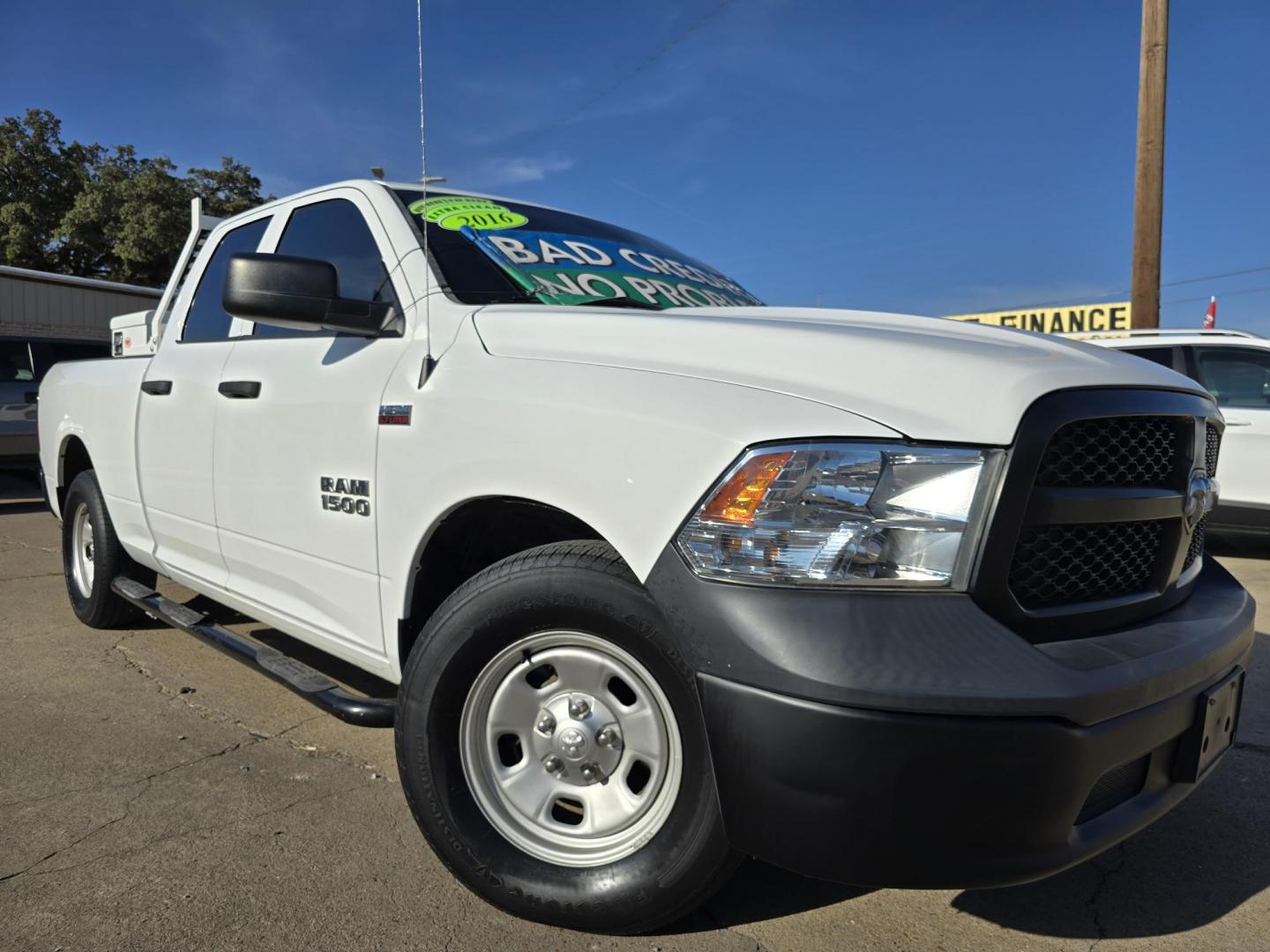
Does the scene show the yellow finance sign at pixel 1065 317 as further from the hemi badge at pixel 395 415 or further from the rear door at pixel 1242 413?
the hemi badge at pixel 395 415

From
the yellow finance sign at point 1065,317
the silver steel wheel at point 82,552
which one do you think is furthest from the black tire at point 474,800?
the yellow finance sign at point 1065,317

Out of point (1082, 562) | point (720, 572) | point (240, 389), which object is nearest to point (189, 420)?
point (240, 389)

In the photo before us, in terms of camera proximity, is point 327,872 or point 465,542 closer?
point 327,872

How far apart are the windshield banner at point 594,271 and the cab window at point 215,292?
124cm

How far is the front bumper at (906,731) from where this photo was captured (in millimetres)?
1550

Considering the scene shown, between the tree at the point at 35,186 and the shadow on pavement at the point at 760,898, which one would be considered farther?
the tree at the point at 35,186

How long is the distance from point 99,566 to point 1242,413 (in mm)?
7624

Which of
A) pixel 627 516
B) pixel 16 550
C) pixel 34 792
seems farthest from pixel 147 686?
pixel 16 550

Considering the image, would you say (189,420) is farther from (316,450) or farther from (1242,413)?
(1242,413)

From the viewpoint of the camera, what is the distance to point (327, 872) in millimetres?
2365

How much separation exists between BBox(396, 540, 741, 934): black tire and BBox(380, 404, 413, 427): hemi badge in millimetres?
497

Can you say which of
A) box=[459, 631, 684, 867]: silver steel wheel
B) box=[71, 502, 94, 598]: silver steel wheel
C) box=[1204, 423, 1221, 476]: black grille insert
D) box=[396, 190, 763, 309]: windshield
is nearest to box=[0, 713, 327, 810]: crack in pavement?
box=[459, 631, 684, 867]: silver steel wheel

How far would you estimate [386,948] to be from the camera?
2049 mm

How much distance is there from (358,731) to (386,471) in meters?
1.39
